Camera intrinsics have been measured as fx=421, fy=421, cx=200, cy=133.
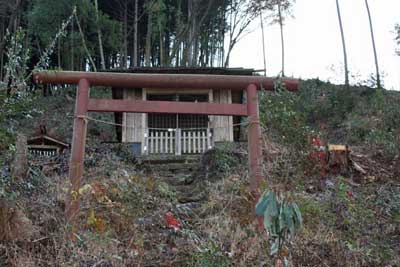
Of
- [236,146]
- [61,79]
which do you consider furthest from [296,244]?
[236,146]

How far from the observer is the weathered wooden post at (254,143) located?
4.58 metres

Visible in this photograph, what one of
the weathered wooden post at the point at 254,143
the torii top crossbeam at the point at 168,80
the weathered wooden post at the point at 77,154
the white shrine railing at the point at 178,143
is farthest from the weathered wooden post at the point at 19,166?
the white shrine railing at the point at 178,143

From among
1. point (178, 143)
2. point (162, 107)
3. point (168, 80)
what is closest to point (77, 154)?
point (162, 107)

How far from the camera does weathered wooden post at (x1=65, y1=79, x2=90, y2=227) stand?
4.23 metres

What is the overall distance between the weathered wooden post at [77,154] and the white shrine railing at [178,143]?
6015mm

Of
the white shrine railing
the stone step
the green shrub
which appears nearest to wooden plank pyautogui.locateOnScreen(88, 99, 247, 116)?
the green shrub

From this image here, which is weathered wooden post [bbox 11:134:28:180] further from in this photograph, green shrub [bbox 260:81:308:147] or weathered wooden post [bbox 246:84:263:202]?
green shrub [bbox 260:81:308:147]

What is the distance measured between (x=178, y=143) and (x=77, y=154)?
6345 millimetres

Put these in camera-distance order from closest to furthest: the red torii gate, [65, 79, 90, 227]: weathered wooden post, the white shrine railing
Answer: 1. [65, 79, 90, 227]: weathered wooden post
2. the red torii gate
3. the white shrine railing

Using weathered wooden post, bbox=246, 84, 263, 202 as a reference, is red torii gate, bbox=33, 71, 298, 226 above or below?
above

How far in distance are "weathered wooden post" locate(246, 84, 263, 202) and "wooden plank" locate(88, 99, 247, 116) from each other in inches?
4.5

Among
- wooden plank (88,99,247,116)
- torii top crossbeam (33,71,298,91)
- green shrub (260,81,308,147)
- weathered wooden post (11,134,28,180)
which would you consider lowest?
weathered wooden post (11,134,28,180)

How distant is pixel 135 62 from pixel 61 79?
15.5 meters

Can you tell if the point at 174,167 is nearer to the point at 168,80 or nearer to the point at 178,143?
the point at 178,143
